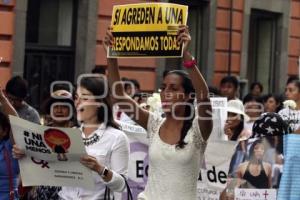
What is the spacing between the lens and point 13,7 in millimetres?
12258

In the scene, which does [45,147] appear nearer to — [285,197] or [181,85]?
[181,85]

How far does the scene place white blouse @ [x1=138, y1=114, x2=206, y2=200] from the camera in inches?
187

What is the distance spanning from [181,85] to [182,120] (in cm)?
21

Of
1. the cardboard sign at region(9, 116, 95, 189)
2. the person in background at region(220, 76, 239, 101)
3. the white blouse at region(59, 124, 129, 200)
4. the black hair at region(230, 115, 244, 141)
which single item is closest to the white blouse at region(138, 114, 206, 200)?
the white blouse at region(59, 124, 129, 200)

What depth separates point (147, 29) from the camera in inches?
206

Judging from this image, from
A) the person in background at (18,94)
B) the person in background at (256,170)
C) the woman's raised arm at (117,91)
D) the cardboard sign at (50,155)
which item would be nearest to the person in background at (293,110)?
the person in background at (256,170)

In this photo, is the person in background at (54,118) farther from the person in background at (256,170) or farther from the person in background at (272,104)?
the person in background at (272,104)

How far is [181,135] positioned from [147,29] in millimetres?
791

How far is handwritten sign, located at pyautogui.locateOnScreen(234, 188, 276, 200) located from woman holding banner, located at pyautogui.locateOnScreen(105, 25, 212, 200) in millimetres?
612

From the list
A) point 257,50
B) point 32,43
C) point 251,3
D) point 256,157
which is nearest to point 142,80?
point 32,43

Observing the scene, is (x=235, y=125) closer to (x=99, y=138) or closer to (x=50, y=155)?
(x=99, y=138)

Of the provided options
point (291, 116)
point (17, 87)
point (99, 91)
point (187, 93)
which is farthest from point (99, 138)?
point (17, 87)

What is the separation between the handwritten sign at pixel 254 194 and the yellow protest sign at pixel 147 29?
105 cm

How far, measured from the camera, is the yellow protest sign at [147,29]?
5016mm
